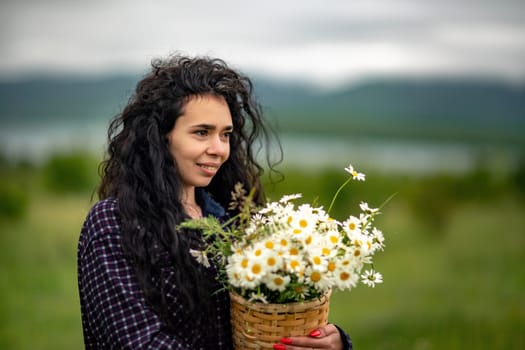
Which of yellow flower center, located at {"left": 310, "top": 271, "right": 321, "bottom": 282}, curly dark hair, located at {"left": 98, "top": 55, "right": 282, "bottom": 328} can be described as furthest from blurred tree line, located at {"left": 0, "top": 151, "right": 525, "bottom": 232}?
yellow flower center, located at {"left": 310, "top": 271, "right": 321, "bottom": 282}

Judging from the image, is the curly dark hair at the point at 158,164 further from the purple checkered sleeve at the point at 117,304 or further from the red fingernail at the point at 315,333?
the red fingernail at the point at 315,333

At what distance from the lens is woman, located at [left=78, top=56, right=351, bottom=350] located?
2.30m

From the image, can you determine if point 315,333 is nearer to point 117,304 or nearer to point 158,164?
point 117,304

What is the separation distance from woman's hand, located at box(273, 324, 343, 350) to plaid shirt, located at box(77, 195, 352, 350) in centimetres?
9

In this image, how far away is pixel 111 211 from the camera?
8.02ft

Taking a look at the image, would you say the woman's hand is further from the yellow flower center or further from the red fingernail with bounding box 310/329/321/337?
the yellow flower center

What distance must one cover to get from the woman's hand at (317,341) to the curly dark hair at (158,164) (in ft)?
1.48

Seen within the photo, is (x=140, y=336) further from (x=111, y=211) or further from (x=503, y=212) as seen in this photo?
(x=503, y=212)

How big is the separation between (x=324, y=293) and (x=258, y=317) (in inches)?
10.6

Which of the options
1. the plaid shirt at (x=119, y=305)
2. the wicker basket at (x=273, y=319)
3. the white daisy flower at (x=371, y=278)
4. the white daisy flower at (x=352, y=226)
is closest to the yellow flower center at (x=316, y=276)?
the wicker basket at (x=273, y=319)

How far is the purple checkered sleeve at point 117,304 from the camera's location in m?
2.27

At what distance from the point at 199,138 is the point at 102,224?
0.55m

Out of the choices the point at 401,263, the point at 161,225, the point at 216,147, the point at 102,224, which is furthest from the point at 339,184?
the point at 102,224

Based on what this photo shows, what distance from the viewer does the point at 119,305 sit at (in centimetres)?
228
